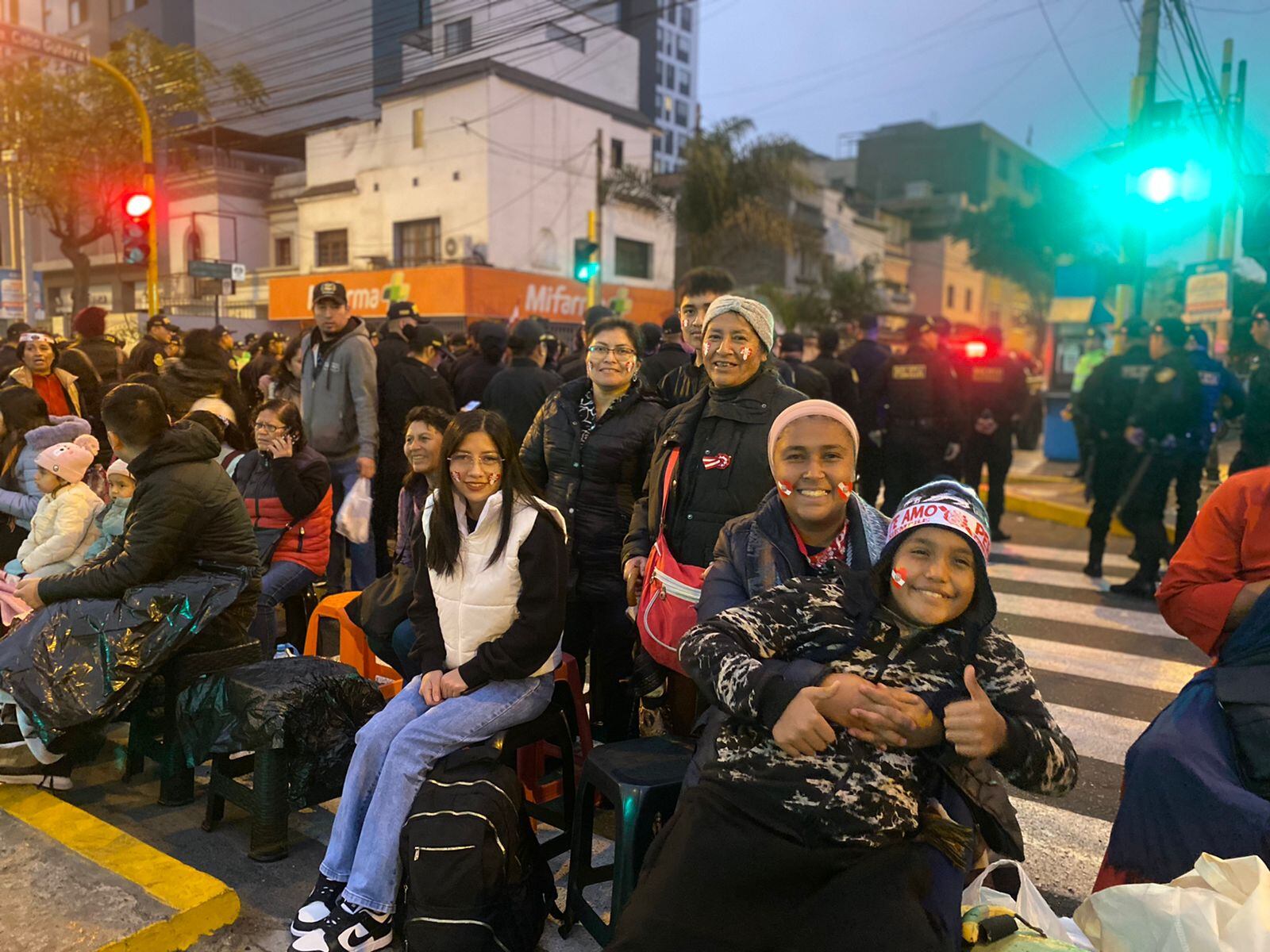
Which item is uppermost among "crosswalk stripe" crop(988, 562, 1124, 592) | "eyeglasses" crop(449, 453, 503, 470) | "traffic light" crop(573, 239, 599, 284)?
"traffic light" crop(573, 239, 599, 284)

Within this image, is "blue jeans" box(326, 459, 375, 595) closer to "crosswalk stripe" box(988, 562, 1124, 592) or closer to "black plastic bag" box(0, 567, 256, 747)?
"black plastic bag" box(0, 567, 256, 747)

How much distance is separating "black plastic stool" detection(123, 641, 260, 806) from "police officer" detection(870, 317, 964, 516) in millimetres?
6570

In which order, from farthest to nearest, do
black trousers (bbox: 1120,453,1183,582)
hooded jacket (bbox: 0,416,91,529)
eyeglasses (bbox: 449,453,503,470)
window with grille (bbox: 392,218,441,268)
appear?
1. window with grille (bbox: 392,218,441,268)
2. black trousers (bbox: 1120,453,1183,582)
3. hooded jacket (bbox: 0,416,91,529)
4. eyeglasses (bbox: 449,453,503,470)

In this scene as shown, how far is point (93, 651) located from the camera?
3.71 metres

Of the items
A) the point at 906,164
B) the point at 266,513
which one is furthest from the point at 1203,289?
the point at 906,164

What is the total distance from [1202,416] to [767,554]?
6625 mm

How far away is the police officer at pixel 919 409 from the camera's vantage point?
8.77 metres

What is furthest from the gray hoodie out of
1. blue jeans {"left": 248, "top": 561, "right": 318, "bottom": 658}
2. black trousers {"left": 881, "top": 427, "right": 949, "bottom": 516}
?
black trousers {"left": 881, "top": 427, "right": 949, "bottom": 516}

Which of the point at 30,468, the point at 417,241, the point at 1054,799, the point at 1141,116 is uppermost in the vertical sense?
the point at 417,241

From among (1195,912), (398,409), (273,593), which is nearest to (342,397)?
(398,409)

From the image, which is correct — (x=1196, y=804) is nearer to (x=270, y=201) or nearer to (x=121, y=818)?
(x=121, y=818)

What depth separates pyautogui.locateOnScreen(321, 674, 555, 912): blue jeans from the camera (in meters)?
2.97

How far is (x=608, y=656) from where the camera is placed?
14.1 ft

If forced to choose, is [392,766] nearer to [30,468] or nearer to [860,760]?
[860,760]
